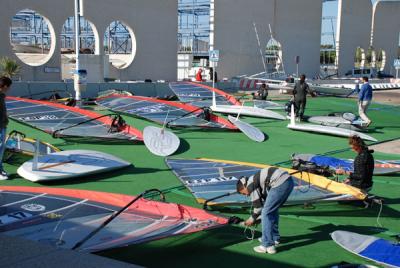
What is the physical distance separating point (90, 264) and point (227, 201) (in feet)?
11.3

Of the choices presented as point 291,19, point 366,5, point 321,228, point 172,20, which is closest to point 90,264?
point 321,228

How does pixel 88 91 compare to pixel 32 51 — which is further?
pixel 32 51

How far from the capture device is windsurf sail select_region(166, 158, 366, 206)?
257 inches

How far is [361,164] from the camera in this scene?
21.8 ft

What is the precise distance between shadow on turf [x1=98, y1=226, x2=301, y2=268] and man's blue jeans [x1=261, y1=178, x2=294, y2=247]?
201 millimetres

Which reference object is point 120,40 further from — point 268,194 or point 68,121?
point 268,194

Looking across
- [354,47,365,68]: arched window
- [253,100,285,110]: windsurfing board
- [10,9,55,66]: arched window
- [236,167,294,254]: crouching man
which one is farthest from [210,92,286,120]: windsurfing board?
[354,47,365,68]: arched window

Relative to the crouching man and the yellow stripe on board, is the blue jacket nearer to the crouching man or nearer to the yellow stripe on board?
the yellow stripe on board

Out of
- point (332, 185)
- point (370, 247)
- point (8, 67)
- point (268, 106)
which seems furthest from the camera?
point (8, 67)

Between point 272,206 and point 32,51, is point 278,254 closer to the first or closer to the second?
point 272,206

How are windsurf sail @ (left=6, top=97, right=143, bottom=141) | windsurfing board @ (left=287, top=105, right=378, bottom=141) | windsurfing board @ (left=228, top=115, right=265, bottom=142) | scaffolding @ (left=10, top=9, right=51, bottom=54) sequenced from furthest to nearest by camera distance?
scaffolding @ (left=10, top=9, right=51, bottom=54), windsurfing board @ (left=287, top=105, right=378, bottom=141), windsurfing board @ (left=228, top=115, right=265, bottom=142), windsurf sail @ (left=6, top=97, right=143, bottom=141)

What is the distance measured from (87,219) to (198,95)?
46.0 feet

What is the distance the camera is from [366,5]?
155ft

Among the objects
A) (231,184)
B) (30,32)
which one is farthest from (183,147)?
(30,32)
